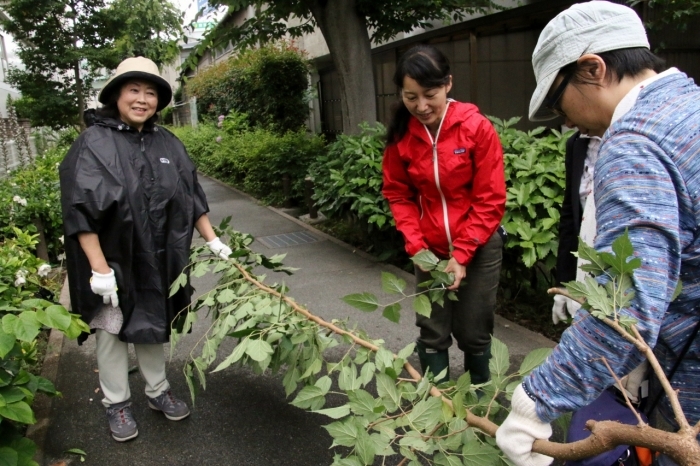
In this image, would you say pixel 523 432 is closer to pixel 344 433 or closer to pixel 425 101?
pixel 344 433

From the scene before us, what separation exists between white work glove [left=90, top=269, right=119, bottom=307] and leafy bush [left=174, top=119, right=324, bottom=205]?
694 cm

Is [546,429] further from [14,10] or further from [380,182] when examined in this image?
[14,10]

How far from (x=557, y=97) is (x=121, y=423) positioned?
286cm

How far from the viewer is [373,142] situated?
628cm

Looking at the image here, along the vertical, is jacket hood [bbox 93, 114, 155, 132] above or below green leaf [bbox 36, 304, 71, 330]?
above

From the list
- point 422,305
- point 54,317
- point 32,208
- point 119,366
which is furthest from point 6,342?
point 32,208

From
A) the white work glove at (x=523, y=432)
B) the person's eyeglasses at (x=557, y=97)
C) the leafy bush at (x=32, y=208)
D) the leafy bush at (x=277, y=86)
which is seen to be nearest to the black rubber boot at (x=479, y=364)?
the white work glove at (x=523, y=432)

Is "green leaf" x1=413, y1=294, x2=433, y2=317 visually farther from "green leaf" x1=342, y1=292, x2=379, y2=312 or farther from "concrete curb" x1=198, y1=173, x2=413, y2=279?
"concrete curb" x1=198, y1=173, x2=413, y2=279

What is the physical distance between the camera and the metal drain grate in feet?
24.8

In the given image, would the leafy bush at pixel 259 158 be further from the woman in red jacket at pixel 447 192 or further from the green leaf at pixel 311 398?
the green leaf at pixel 311 398

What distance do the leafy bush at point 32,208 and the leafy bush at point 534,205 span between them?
15.5 ft

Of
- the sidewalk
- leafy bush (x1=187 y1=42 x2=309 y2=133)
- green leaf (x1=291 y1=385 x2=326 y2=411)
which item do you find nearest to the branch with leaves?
green leaf (x1=291 y1=385 x2=326 y2=411)

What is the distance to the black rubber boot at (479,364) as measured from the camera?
9.27 feet

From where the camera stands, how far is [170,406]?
3256 mm
